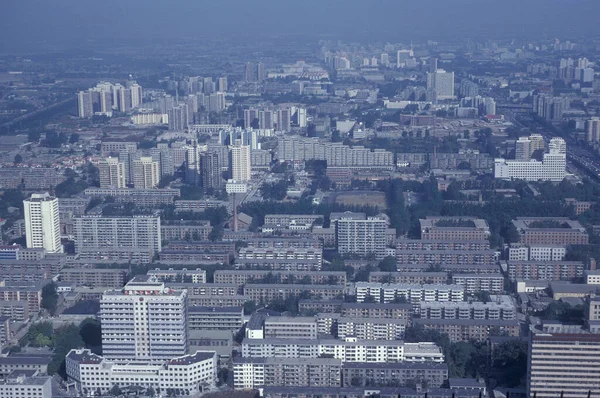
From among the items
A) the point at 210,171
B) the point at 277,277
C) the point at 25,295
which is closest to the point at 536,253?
the point at 277,277

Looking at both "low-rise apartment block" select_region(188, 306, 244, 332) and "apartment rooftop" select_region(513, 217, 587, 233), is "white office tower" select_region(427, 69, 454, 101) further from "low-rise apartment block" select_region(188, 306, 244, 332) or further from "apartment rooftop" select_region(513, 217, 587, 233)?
"low-rise apartment block" select_region(188, 306, 244, 332)

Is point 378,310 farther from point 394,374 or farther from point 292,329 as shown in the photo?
point 394,374

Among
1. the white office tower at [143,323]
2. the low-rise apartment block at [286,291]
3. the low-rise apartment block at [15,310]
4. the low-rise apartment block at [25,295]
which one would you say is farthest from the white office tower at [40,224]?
the white office tower at [143,323]

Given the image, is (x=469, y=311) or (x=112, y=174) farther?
(x=112, y=174)

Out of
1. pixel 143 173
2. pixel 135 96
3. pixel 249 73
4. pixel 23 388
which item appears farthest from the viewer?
pixel 249 73

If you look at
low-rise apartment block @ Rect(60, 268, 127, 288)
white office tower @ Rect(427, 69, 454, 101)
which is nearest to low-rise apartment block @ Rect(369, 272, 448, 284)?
low-rise apartment block @ Rect(60, 268, 127, 288)

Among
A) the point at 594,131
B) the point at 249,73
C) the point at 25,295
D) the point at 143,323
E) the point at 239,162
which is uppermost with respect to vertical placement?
the point at 249,73
